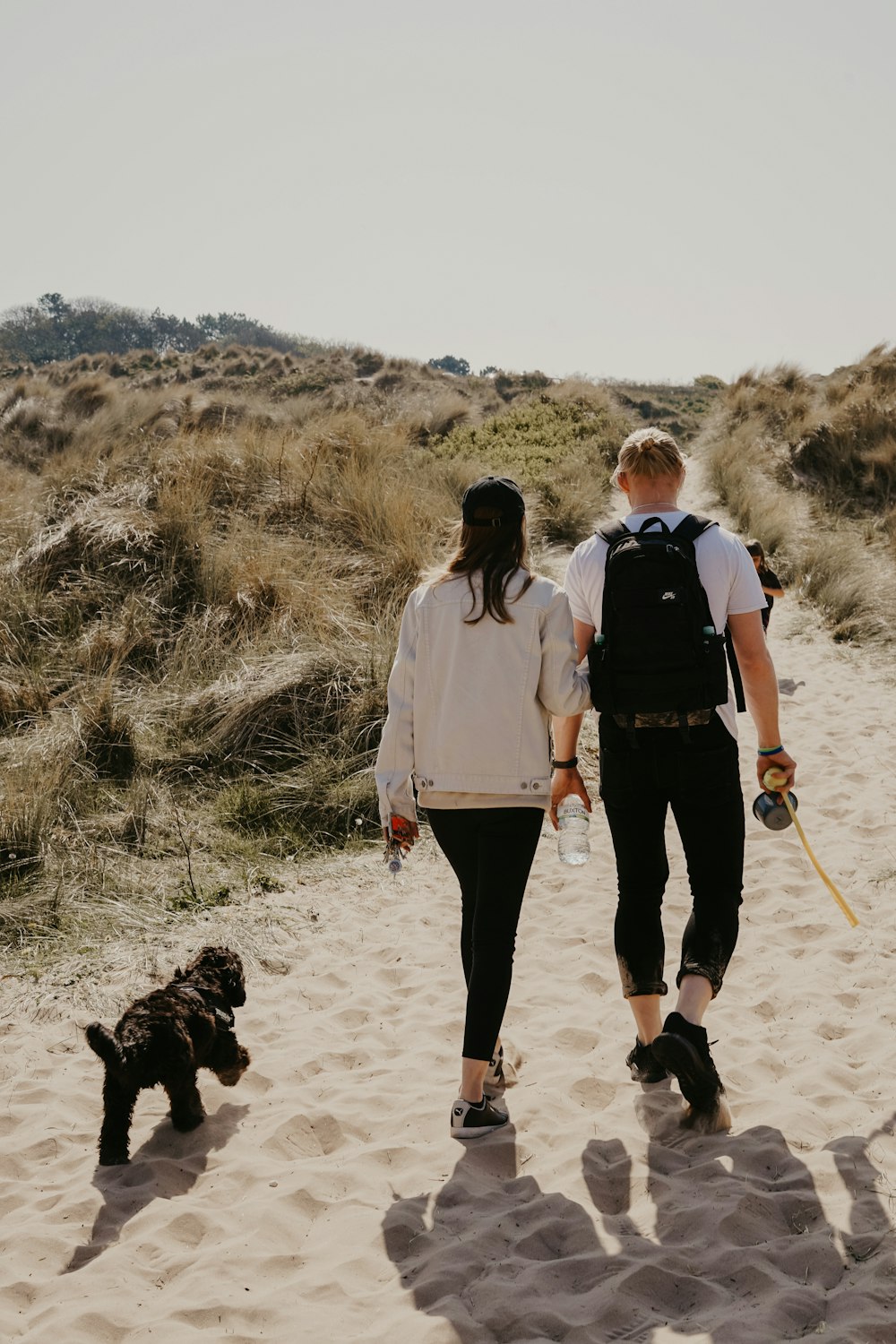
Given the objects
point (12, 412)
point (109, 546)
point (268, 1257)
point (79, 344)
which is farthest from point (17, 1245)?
point (79, 344)

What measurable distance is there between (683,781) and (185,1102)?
2.02 m

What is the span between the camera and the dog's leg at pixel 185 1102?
342 centimetres

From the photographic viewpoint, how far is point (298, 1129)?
3498mm

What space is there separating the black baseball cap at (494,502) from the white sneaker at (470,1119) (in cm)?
188

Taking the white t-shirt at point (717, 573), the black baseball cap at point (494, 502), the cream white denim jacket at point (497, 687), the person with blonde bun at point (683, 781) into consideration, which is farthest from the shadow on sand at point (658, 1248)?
the black baseball cap at point (494, 502)

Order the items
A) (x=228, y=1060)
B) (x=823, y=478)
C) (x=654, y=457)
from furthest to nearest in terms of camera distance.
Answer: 1. (x=823, y=478)
2. (x=228, y=1060)
3. (x=654, y=457)

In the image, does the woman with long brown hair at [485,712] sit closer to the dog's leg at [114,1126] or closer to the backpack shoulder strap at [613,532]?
the backpack shoulder strap at [613,532]

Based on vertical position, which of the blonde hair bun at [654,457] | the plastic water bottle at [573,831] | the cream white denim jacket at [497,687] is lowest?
the plastic water bottle at [573,831]

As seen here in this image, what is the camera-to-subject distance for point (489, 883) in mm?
3074

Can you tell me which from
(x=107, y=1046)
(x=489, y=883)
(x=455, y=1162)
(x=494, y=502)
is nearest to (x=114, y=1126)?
(x=107, y=1046)

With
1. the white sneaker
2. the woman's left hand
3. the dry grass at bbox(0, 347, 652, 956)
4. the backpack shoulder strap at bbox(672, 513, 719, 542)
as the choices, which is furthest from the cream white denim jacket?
the dry grass at bbox(0, 347, 652, 956)

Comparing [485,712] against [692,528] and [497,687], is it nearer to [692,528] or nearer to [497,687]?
[497,687]

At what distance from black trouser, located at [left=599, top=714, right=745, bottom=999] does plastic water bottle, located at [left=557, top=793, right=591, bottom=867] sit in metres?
0.09

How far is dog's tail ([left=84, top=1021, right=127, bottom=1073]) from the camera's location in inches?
123
